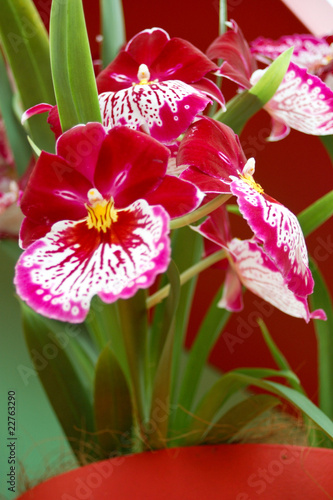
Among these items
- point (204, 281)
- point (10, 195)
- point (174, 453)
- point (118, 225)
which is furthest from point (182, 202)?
point (204, 281)

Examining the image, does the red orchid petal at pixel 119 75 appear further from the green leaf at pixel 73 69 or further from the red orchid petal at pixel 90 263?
the red orchid petal at pixel 90 263

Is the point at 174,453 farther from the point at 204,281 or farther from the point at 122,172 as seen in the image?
the point at 204,281

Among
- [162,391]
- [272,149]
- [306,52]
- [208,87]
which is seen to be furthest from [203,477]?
[272,149]

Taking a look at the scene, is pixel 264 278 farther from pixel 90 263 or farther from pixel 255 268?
pixel 90 263

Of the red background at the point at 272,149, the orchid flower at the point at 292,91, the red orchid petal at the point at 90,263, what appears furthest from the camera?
the red background at the point at 272,149

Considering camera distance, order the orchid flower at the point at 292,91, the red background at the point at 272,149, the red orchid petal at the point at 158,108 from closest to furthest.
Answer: the red orchid petal at the point at 158,108, the orchid flower at the point at 292,91, the red background at the point at 272,149

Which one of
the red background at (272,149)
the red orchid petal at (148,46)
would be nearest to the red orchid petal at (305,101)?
the red orchid petal at (148,46)
